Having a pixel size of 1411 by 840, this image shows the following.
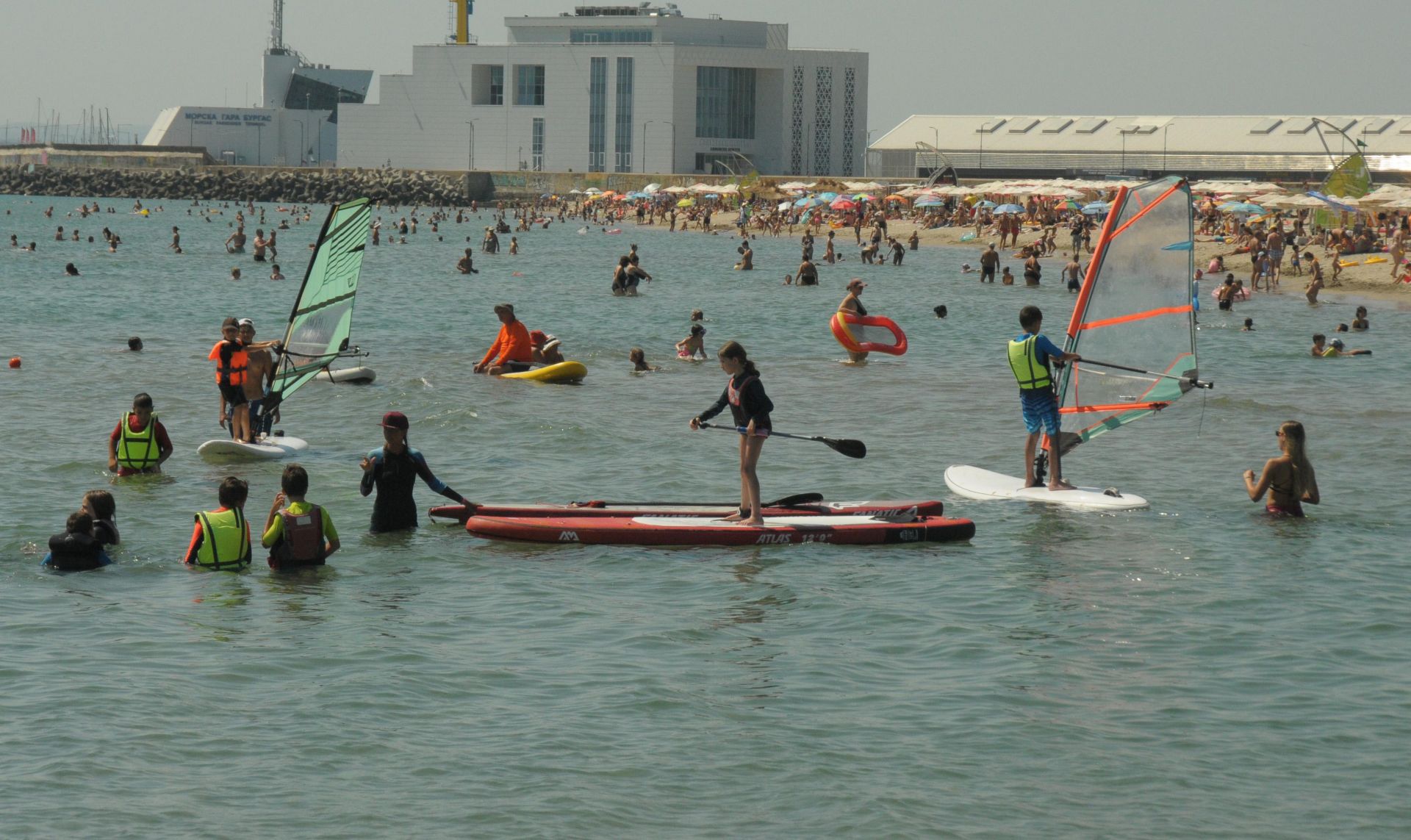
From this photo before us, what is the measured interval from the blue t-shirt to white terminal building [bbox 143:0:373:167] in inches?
6018

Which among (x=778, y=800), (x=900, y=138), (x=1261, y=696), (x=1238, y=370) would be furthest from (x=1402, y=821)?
(x=900, y=138)

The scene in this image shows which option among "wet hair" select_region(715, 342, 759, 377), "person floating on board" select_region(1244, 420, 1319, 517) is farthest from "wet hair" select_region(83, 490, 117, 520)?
"person floating on board" select_region(1244, 420, 1319, 517)

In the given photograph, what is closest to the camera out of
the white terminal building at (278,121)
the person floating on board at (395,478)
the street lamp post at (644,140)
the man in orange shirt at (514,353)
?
the person floating on board at (395,478)

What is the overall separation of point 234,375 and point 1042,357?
8228mm

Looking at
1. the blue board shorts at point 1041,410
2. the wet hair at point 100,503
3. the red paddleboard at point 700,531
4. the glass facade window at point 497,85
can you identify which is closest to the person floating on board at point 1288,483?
the blue board shorts at point 1041,410

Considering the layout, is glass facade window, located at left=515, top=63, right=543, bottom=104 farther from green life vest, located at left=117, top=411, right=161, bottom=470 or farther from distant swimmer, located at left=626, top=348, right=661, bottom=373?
green life vest, located at left=117, top=411, right=161, bottom=470

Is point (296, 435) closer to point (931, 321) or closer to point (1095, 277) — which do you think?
point (1095, 277)

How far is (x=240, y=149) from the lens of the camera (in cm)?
16288

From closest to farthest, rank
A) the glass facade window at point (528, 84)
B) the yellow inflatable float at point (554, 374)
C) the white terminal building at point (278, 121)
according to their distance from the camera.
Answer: the yellow inflatable float at point (554, 374) → the glass facade window at point (528, 84) → the white terminal building at point (278, 121)

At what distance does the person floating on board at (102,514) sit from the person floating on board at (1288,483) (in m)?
9.57

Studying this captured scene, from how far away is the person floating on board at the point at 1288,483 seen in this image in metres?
13.9

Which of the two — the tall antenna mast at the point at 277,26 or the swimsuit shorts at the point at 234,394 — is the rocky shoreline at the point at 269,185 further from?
the swimsuit shorts at the point at 234,394

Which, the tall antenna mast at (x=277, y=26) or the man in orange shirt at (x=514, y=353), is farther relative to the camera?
the tall antenna mast at (x=277, y=26)

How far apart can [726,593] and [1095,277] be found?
209 inches
